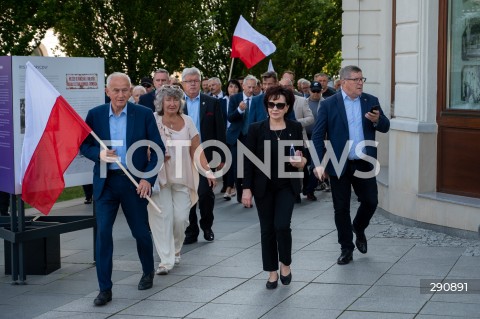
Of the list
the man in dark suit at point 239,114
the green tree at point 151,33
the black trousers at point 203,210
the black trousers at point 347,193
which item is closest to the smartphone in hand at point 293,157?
the black trousers at point 347,193

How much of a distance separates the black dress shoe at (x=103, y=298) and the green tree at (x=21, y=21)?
31.8 ft

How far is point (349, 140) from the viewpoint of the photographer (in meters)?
10.8

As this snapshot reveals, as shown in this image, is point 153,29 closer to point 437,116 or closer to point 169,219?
point 437,116

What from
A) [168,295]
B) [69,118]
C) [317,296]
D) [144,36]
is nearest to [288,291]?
[317,296]

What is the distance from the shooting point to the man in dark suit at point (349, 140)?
10.7 m

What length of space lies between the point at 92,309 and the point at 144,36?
43.9 ft

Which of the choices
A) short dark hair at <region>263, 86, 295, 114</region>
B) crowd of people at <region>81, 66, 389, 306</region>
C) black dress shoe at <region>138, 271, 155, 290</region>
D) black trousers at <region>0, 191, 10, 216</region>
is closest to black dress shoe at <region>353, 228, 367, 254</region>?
crowd of people at <region>81, 66, 389, 306</region>

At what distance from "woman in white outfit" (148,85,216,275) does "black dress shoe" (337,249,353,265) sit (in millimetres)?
1663

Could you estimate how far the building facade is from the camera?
12.5 m

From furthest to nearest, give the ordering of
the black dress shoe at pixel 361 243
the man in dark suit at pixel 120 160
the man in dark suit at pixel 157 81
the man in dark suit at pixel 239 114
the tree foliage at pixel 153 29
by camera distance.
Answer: the tree foliage at pixel 153 29, the man in dark suit at pixel 239 114, the man in dark suit at pixel 157 81, the black dress shoe at pixel 361 243, the man in dark suit at pixel 120 160

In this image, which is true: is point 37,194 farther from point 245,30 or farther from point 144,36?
point 144,36

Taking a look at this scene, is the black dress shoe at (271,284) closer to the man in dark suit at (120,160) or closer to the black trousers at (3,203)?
the man in dark suit at (120,160)

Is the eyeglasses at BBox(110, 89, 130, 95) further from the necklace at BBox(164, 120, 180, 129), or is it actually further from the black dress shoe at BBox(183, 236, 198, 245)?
the black dress shoe at BBox(183, 236, 198, 245)

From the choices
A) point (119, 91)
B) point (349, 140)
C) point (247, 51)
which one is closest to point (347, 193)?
point (349, 140)
